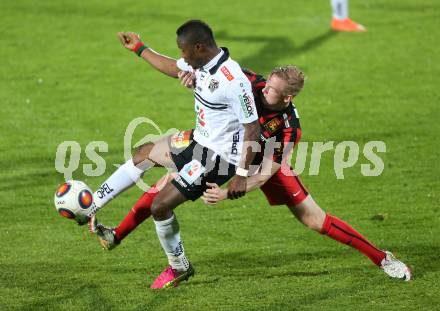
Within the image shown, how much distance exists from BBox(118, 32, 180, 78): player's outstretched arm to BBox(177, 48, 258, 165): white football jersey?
188 mm

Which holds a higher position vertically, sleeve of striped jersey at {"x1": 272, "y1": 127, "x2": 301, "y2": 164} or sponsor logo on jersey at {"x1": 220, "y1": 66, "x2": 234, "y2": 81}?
sponsor logo on jersey at {"x1": 220, "y1": 66, "x2": 234, "y2": 81}

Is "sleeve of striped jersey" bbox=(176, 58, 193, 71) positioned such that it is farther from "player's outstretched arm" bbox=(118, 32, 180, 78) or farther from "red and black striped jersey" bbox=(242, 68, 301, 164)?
"red and black striped jersey" bbox=(242, 68, 301, 164)

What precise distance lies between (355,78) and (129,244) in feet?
22.3

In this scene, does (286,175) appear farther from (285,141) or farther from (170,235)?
(170,235)

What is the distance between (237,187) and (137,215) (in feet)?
4.13

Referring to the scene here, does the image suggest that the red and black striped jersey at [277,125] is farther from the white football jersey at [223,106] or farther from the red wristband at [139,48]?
the red wristband at [139,48]

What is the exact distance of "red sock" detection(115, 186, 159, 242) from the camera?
812 cm

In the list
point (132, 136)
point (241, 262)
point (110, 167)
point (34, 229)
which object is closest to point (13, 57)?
point (132, 136)

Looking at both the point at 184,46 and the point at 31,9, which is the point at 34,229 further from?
the point at 31,9

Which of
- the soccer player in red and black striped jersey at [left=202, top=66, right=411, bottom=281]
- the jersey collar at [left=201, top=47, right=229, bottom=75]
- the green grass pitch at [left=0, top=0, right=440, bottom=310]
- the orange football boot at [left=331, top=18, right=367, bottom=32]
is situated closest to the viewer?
the jersey collar at [left=201, top=47, right=229, bottom=75]

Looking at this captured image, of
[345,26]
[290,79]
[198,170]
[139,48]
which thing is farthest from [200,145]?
[345,26]

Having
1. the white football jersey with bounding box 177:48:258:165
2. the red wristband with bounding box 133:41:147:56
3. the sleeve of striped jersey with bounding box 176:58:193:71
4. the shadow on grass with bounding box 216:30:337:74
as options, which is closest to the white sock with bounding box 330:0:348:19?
the shadow on grass with bounding box 216:30:337:74

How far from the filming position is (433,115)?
12.9 meters

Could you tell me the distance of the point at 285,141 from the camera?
24.9ft
